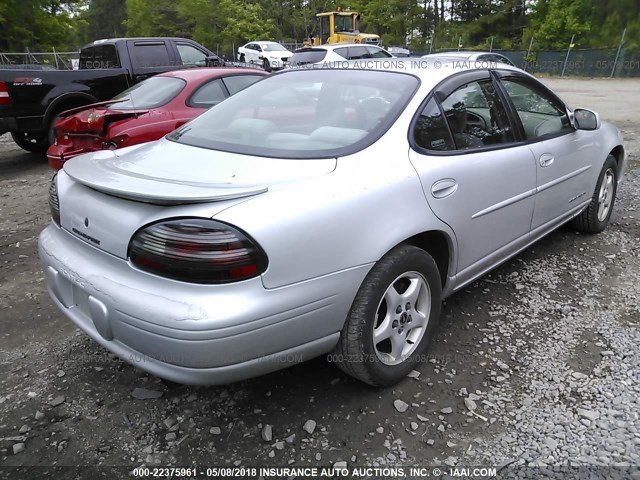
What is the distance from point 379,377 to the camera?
2.28 metres

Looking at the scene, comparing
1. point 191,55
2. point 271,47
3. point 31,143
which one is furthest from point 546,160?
point 271,47

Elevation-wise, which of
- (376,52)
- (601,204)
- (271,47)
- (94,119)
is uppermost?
(94,119)

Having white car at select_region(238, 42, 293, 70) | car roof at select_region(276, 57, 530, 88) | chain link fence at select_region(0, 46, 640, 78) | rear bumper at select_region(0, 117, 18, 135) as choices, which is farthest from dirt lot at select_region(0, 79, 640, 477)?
chain link fence at select_region(0, 46, 640, 78)

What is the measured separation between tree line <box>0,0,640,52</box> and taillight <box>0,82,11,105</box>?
26142 mm

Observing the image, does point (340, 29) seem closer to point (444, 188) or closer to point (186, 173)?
point (444, 188)

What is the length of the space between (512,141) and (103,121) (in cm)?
419

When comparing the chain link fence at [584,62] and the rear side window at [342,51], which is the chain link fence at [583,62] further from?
the rear side window at [342,51]

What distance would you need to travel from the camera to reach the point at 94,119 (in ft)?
17.0

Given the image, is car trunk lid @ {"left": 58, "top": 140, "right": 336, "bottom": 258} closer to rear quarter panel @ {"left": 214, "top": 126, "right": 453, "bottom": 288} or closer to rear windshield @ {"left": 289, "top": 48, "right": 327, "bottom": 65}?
rear quarter panel @ {"left": 214, "top": 126, "right": 453, "bottom": 288}

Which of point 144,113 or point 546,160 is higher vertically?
point 546,160

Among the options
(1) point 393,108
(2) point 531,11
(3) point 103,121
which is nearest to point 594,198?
(1) point 393,108

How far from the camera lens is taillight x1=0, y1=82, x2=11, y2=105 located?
6.51m

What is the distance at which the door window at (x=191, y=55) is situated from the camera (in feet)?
28.1

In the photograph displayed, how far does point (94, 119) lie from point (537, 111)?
4.33m
